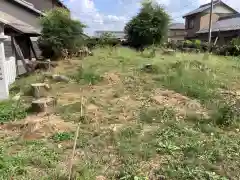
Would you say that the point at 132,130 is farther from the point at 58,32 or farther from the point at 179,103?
the point at 58,32

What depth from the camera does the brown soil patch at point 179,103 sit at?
17.8 ft

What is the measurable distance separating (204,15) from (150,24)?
17.1 meters

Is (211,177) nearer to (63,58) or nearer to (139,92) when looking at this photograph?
(139,92)

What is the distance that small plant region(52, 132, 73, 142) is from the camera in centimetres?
427

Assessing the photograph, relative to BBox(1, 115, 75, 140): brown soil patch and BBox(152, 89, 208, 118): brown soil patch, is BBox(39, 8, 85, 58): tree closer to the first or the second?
BBox(152, 89, 208, 118): brown soil patch

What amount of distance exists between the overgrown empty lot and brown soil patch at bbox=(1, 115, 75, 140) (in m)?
0.02

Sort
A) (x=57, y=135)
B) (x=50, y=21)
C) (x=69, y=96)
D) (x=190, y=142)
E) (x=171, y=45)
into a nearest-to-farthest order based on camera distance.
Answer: (x=190, y=142), (x=57, y=135), (x=69, y=96), (x=50, y=21), (x=171, y=45)

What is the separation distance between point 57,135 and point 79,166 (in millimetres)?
1095

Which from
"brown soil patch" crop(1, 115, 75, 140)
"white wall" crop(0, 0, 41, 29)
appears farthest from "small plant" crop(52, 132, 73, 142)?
"white wall" crop(0, 0, 41, 29)

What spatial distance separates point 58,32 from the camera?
1111cm

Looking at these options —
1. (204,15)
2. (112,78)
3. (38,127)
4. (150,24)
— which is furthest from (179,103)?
(204,15)

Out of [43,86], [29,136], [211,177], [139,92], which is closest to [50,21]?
[43,86]

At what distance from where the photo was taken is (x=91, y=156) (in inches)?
147

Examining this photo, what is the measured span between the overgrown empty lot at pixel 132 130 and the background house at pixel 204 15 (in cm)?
2318
